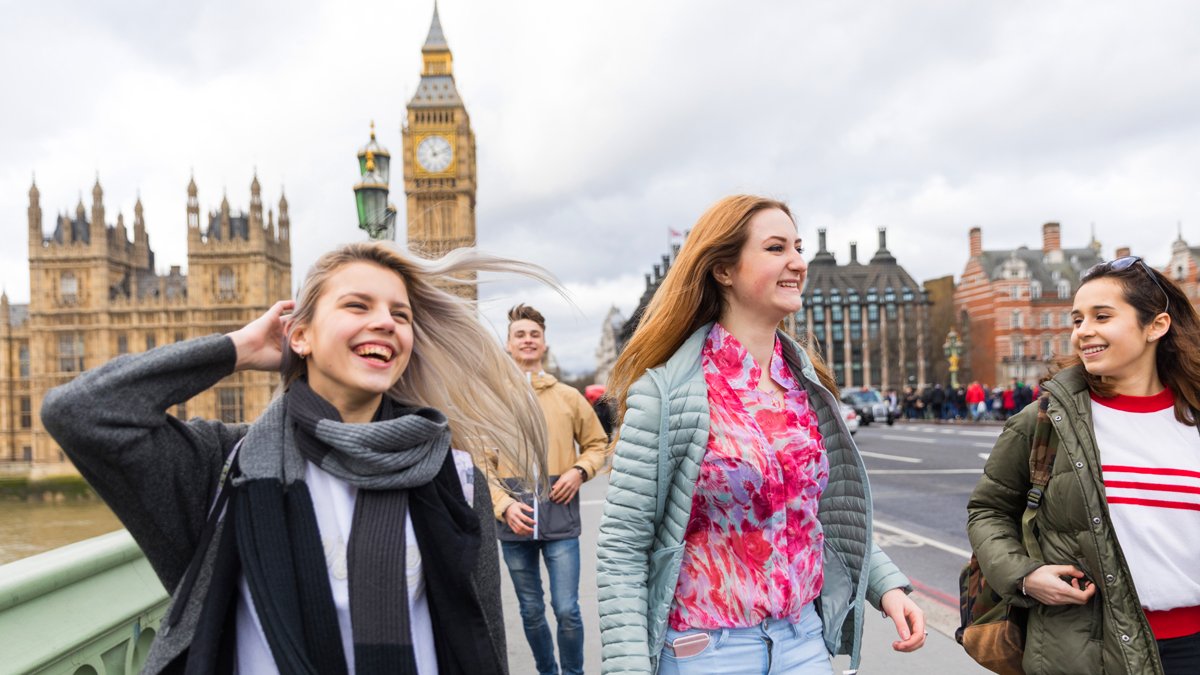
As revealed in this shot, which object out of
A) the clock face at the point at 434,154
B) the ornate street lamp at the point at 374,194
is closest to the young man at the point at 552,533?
the ornate street lamp at the point at 374,194

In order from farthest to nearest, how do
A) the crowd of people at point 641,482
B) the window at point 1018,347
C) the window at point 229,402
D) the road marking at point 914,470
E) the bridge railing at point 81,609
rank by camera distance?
the window at point 229,402
the window at point 1018,347
the road marking at point 914,470
the bridge railing at point 81,609
the crowd of people at point 641,482

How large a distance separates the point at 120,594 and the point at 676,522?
6.41 feet

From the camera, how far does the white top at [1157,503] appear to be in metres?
2.36

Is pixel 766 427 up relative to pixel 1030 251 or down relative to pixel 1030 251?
down

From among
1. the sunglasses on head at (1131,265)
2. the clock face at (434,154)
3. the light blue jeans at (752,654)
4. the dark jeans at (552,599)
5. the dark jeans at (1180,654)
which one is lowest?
the dark jeans at (552,599)

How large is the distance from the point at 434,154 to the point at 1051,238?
6736cm

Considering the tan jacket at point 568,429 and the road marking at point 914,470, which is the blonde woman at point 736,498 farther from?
the road marking at point 914,470

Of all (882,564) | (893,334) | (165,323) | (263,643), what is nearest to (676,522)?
(882,564)

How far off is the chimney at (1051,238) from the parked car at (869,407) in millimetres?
51681

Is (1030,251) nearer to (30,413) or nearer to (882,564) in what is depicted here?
(882,564)

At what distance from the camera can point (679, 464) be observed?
2.17 m

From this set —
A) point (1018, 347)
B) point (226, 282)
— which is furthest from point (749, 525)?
point (226, 282)

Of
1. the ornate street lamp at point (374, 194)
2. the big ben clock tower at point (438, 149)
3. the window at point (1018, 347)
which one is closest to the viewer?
the ornate street lamp at point (374, 194)

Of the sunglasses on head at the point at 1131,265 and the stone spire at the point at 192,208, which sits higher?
the stone spire at the point at 192,208
